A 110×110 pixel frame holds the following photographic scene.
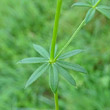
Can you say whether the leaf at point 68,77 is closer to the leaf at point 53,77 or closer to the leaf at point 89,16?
the leaf at point 53,77

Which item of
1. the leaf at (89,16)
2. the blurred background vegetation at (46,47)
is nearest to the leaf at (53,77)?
the leaf at (89,16)

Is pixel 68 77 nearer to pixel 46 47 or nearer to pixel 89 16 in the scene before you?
A: pixel 89 16

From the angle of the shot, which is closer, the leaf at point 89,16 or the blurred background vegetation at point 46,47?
the leaf at point 89,16

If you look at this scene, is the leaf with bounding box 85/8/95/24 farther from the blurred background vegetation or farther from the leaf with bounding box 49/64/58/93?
the blurred background vegetation

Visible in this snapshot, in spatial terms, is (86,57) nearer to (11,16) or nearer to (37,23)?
(37,23)

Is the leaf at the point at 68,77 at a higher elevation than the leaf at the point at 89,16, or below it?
below

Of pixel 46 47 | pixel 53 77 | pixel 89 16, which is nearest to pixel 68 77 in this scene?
pixel 53 77

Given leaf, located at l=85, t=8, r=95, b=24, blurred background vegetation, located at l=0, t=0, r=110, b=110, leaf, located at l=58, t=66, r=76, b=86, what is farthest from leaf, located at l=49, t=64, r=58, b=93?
blurred background vegetation, located at l=0, t=0, r=110, b=110

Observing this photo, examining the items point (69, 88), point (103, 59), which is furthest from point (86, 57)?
point (69, 88)

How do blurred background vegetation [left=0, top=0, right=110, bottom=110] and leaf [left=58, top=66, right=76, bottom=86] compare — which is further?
blurred background vegetation [left=0, top=0, right=110, bottom=110]
